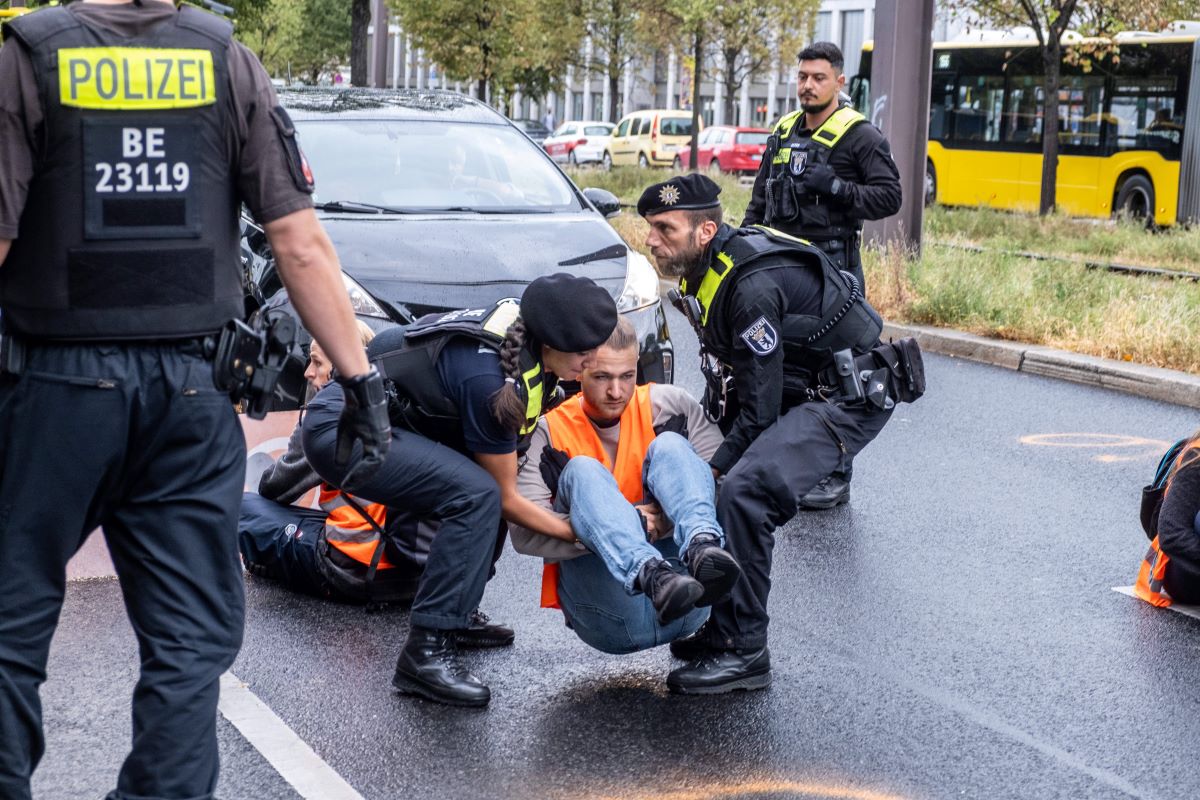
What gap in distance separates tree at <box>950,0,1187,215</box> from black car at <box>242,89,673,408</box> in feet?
45.8

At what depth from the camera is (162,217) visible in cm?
297

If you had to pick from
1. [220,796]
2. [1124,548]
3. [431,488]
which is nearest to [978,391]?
[1124,548]

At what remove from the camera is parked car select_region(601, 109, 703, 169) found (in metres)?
44.0

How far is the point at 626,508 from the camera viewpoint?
4363 millimetres

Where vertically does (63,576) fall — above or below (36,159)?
below

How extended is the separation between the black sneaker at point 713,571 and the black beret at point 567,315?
61 centimetres

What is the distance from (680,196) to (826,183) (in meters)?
2.55

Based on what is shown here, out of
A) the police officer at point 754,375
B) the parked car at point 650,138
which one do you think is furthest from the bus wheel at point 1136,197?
the police officer at point 754,375

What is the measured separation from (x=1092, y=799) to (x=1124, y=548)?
2.58 metres

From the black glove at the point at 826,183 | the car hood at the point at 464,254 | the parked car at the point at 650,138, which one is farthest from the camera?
the parked car at the point at 650,138

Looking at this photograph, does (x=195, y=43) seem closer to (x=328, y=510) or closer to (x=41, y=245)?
(x=41, y=245)

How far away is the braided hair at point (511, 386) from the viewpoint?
13.6ft

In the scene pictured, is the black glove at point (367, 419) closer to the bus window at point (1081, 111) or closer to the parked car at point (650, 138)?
the bus window at point (1081, 111)

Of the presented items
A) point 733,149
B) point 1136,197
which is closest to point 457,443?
point 1136,197
